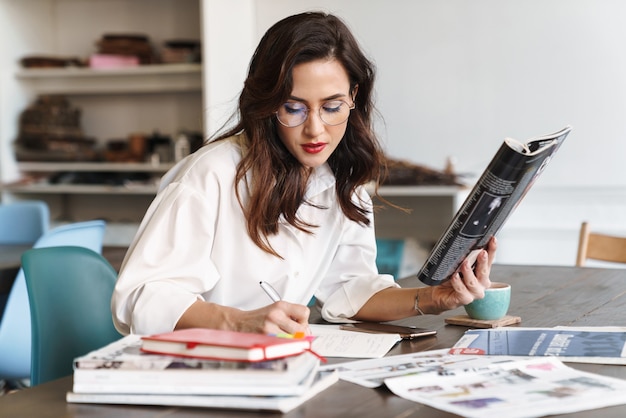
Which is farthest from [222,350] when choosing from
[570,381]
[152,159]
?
[152,159]

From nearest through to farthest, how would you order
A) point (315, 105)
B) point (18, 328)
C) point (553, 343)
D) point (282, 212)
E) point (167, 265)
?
1. point (553, 343)
2. point (167, 265)
3. point (315, 105)
4. point (282, 212)
5. point (18, 328)

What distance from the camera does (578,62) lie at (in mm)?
4734

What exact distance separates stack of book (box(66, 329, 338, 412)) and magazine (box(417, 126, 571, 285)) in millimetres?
425

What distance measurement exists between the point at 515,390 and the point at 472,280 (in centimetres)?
46

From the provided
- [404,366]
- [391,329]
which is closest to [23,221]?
[391,329]

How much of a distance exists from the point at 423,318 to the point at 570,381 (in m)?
0.60

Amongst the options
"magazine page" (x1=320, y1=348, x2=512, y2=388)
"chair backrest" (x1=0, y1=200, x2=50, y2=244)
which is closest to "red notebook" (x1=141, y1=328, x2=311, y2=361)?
"magazine page" (x1=320, y1=348, x2=512, y2=388)

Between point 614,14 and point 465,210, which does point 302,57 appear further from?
point 614,14

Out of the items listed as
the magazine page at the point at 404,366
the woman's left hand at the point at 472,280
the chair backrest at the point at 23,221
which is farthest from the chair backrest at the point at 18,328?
the magazine page at the point at 404,366

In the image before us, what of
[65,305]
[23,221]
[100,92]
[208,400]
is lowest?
[23,221]

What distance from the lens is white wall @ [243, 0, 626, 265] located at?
185 inches

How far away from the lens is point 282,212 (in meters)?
1.91

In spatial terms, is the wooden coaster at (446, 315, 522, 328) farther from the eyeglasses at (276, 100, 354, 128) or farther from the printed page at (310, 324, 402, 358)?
the eyeglasses at (276, 100, 354, 128)

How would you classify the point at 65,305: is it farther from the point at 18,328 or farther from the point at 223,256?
the point at 18,328
